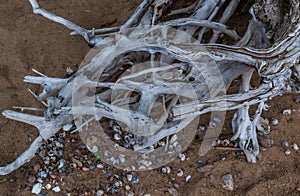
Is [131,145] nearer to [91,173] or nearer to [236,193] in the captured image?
[91,173]

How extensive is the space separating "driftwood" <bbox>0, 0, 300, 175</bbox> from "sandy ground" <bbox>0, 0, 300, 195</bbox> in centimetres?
12

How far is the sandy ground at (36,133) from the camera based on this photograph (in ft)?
8.58

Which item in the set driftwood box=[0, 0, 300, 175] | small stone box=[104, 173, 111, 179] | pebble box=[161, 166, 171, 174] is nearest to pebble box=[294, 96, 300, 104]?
driftwood box=[0, 0, 300, 175]

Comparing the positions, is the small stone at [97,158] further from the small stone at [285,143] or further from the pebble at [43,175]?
the small stone at [285,143]

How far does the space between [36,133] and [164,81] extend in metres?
0.98

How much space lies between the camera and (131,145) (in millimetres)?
2762

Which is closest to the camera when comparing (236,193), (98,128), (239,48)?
(239,48)

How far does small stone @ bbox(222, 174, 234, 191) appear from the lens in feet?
8.58

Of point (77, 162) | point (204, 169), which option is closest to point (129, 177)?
point (77, 162)

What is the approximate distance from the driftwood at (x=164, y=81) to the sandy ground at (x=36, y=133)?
0.38 feet

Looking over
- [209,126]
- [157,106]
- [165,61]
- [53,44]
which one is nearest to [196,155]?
[209,126]

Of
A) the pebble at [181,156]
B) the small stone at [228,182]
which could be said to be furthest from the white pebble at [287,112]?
the pebble at [181,156]

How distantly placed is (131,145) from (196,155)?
0.44 meters

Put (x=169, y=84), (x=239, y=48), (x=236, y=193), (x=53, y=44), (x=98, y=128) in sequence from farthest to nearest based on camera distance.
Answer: (x=53, y=44) < (x=98, y=128) < (x=236, y=193) < (x=169, y=84) < (x=239, y=48)
